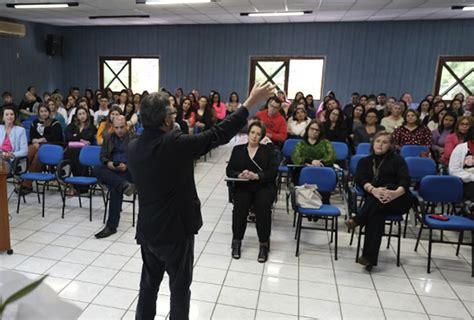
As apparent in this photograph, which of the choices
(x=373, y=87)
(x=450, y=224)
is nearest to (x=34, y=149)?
(x=450, y=224)

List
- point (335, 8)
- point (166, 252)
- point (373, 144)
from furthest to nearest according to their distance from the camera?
point (335, 8) → point (373, 144) → point (166, 252)

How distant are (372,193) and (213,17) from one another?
23.0ft

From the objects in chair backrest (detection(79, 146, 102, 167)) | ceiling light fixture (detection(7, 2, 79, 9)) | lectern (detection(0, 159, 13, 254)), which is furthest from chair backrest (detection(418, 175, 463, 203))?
ceiling light fixture (detection(7, 2, 79, 9))

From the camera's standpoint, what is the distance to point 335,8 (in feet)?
24.7

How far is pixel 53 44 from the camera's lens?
10969mm

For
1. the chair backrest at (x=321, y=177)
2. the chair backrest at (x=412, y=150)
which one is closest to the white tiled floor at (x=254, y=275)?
the chair backrest at (x=321, y=177)

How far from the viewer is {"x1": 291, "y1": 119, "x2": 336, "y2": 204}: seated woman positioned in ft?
14.4

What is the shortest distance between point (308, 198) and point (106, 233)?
206 centimetres

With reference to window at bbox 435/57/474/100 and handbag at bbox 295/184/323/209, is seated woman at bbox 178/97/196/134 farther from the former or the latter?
window at bbox 435/57/474/100

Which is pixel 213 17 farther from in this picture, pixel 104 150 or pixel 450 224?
pixel 450 224

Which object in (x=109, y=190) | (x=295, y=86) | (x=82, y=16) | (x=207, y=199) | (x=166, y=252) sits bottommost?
(x=207, y=199)

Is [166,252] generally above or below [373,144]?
below

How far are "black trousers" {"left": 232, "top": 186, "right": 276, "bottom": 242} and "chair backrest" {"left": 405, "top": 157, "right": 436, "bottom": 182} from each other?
6.22 feet

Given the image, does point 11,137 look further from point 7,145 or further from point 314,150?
point 314,150
